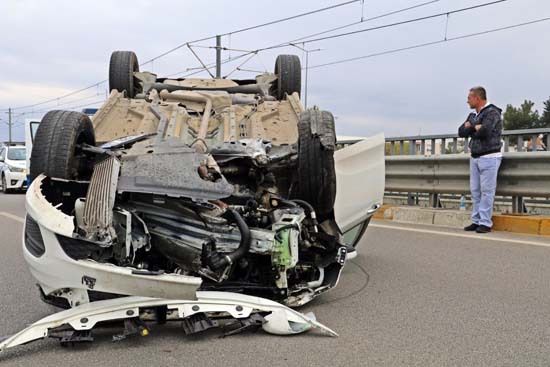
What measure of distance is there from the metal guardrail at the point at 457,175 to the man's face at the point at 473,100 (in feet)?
2.60

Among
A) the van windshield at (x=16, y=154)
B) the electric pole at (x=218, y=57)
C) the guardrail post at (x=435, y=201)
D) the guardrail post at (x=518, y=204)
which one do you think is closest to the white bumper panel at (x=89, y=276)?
the guardrail post at (x=518, y=204)

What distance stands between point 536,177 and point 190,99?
179 inches

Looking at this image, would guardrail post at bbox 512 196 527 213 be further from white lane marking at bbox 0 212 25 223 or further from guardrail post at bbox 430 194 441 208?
white lane marking at bbox 0 212 25 223

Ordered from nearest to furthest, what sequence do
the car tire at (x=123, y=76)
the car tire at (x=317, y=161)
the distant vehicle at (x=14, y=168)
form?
the car tire at (x=317, y=161) < the car tire at (x=123, y=76) < the distant vehicle at (x=14, y=168)

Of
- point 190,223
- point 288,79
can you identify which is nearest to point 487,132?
point 288,79

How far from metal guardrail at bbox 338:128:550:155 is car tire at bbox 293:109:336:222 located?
15.0 feet

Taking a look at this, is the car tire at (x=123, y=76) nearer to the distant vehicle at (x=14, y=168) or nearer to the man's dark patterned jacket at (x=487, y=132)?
the man's dark patterned jacket at (x=487, y=132)

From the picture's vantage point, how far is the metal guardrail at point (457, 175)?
722 centimetres

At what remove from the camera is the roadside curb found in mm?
7195

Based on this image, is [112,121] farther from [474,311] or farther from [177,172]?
[474,311]

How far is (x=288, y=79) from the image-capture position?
6.87 m

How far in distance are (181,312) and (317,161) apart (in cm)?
147

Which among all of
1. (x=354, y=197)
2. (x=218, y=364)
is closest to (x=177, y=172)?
(x=218, y=364)

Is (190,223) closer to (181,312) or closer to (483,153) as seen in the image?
(181,312)
